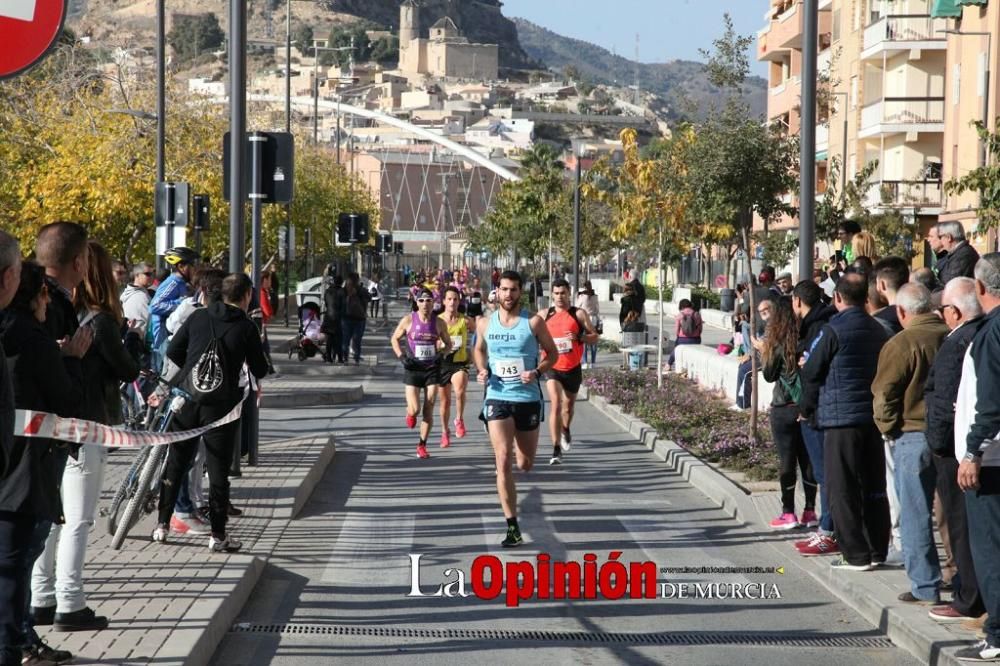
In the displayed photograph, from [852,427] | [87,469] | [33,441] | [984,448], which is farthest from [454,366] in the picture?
[33,441]

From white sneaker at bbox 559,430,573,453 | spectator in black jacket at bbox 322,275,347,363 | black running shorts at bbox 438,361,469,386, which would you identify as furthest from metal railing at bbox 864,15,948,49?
white sneaker at bbox 559,430,573,453

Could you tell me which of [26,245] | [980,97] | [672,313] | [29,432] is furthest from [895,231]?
[29,432]

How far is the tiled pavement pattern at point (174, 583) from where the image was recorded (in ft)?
24.5

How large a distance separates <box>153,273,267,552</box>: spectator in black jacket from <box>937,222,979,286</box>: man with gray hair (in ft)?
17.8

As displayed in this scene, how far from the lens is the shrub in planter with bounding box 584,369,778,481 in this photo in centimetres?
1617

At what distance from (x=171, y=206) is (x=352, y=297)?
786cm

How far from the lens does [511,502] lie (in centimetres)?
1137

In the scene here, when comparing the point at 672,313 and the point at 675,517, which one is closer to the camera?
the point at 675,517

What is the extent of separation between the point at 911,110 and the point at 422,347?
122 ft

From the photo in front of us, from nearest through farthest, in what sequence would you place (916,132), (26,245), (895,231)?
1. (26,245)
2. (895,231)
3. (916,132)

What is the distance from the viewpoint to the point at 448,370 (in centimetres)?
1867

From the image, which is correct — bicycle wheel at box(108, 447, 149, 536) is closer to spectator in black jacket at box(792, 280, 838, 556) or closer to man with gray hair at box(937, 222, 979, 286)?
spectator in black jacket at box(792, 280, 838, 556)

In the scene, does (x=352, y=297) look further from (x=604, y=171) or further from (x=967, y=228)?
(x=967, y=228)

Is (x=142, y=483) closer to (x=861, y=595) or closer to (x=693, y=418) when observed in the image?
(x=861, y=595)
